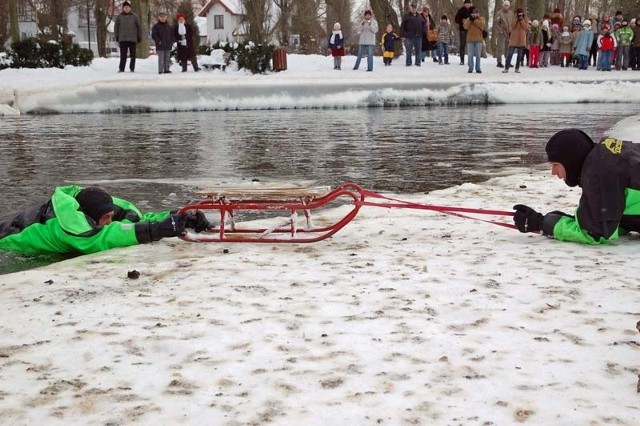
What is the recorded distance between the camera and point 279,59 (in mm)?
25062

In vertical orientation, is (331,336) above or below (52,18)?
below

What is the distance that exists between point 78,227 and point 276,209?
4.64 ft

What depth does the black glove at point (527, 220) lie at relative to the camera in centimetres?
550

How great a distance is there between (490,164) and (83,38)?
95.9m

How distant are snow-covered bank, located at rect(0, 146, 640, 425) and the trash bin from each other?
20.1m

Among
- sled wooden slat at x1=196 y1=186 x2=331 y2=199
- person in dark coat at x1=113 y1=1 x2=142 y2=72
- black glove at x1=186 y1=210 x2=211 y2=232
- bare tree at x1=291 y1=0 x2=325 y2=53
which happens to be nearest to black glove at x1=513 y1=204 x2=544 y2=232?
sled wooden slat at x1=196 y1=186 x2=331 y2=199

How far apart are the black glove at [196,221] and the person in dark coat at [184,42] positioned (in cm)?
1817

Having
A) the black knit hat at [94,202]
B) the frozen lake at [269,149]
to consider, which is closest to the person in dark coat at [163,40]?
the frozen lake at [269,149]

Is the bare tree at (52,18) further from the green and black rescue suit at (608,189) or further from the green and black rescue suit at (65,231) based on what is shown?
the green and black rescue suit at (608,189)

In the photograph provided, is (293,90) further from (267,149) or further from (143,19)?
(143,19)

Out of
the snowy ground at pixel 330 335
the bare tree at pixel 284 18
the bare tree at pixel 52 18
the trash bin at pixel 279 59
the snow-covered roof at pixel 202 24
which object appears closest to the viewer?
the snowy ground at pixel 330 335

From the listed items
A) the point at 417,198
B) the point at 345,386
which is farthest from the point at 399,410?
the point at 417,198

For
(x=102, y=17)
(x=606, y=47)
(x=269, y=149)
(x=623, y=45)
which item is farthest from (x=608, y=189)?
(x=102, y=17)

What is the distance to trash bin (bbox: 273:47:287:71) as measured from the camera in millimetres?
24969
